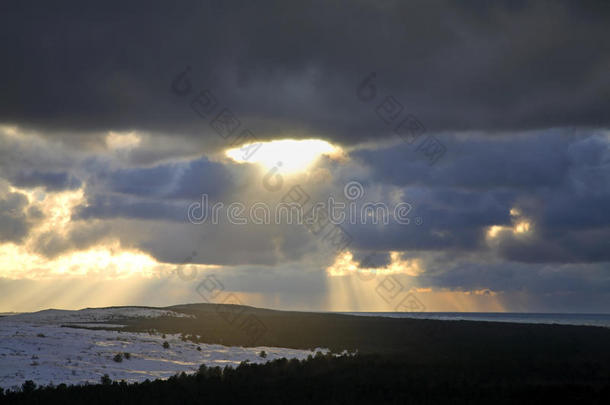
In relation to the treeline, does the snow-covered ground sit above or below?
above

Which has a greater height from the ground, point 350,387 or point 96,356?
point 96,356

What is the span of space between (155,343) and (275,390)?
23.1 m

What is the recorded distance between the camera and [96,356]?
38188 mm

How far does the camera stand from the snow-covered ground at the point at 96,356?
31.5 meters

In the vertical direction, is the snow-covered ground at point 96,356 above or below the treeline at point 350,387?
above

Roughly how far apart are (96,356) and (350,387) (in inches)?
730

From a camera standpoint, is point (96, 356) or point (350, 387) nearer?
point (350, 387)

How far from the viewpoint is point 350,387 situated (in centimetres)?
2948

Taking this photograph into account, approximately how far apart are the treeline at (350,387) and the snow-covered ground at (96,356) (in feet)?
9.32

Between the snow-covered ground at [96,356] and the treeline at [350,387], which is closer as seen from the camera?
the treeline at [350,387]

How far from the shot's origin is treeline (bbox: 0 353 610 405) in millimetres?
25641

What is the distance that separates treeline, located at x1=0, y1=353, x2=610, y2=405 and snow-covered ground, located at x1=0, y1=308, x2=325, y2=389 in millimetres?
2842

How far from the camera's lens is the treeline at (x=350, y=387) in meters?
25.6

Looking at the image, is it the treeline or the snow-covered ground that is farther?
the snow-covered ground
